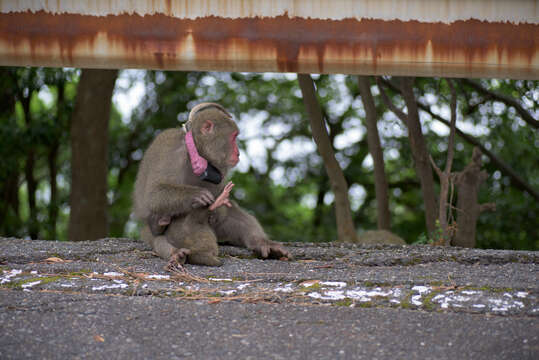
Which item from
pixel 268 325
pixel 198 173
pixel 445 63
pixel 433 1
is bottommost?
pixel 268 325

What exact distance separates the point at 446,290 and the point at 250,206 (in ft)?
29.8

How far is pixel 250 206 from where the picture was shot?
12188 millimetres

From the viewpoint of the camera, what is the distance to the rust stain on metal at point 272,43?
144 inches

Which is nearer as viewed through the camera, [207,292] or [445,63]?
[207,292]

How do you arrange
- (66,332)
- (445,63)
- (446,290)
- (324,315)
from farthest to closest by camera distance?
(445,63) < (446,290) < (324,315) < (66,332)

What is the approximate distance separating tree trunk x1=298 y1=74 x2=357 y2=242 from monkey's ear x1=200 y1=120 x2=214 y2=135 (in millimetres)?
2581

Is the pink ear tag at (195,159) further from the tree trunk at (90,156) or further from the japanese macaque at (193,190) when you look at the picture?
the tree trunk at (90,156)

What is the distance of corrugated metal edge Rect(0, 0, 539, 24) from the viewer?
3.67 metres

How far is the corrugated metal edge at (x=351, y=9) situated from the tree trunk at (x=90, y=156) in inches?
216

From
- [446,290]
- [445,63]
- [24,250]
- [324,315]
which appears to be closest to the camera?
[324,315]

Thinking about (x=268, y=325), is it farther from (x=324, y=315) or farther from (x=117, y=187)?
(x=117, y=187)

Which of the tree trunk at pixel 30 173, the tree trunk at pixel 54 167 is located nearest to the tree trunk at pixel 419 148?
the tree trunk at pixel 54 167

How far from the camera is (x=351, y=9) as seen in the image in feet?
12.1

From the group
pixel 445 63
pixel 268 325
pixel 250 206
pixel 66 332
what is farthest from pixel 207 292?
pixel 250 206
